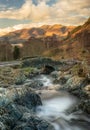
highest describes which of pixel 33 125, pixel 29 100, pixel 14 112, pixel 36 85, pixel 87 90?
pixel 14 112

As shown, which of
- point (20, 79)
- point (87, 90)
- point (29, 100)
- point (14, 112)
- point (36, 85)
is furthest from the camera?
point (20, 79)

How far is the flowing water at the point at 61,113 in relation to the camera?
92.5 feet

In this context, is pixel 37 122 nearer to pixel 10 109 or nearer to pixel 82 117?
pixel 10 109

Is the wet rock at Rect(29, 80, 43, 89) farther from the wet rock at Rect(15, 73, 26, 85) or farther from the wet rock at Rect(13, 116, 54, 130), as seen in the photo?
the wet rock at Rect(13, 116, 54, 130)

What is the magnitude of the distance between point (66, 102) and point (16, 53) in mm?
103107

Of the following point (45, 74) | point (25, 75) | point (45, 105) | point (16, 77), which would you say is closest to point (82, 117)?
point (45, 105)

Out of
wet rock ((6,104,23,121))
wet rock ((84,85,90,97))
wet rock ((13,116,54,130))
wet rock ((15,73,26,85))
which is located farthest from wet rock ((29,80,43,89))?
wet rock ((13,116,54,130))

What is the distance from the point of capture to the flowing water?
28194 millimetres

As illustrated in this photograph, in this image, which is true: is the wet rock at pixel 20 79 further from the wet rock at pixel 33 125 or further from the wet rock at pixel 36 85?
the wet rock at pixel 33 125

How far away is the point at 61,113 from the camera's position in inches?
1283

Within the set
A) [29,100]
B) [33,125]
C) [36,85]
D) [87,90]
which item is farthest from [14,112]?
[36,85]

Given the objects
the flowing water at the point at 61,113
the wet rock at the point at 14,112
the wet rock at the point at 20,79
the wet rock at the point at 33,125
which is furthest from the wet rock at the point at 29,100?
the wet rock at the point at 20,79

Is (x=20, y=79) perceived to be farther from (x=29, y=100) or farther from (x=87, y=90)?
(x=29, y=100)

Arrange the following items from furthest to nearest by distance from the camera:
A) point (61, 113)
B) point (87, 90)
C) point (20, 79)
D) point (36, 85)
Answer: point (20, 79)
point (36, 85)
point (87, 90)
point (61, 113)
